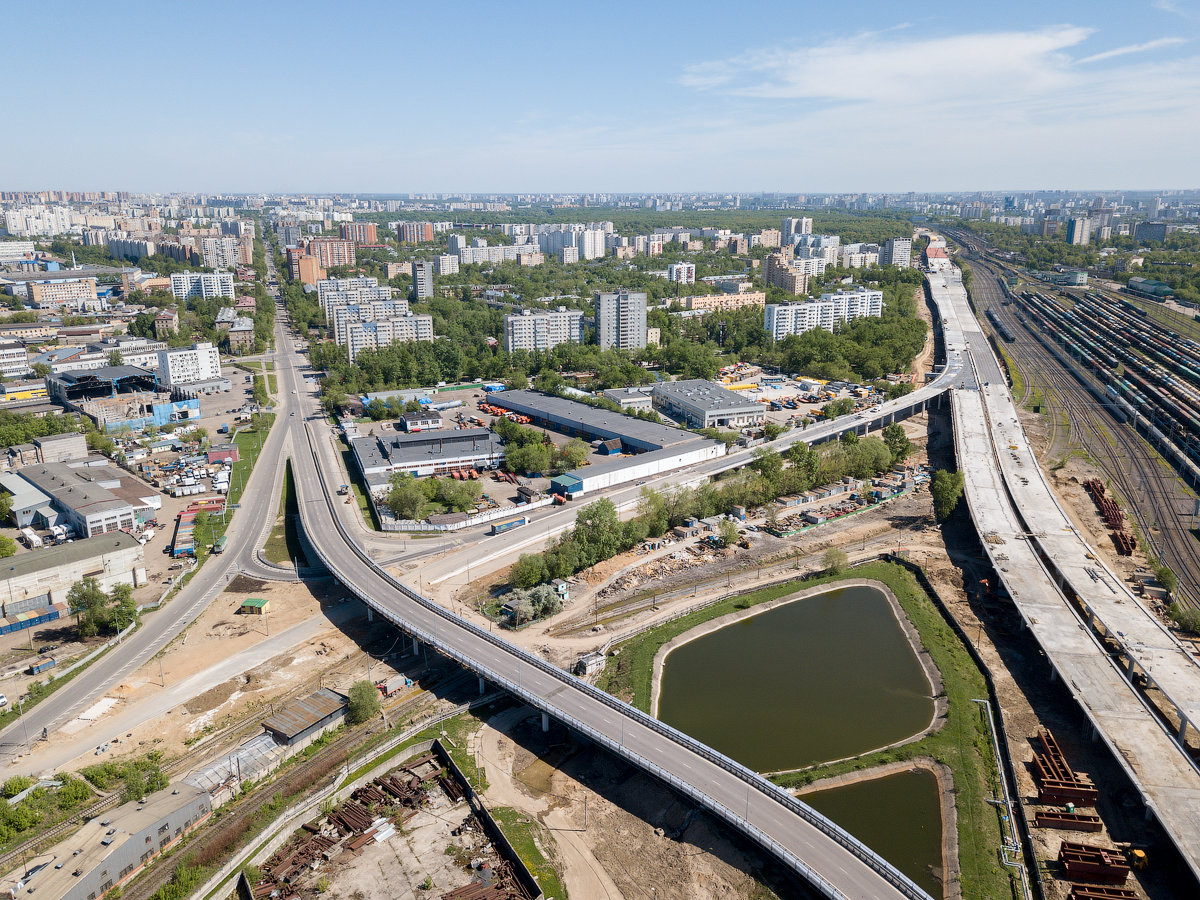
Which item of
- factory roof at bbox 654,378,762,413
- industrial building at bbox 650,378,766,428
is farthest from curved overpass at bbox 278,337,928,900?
factory roof at bbox 654,378,762,413

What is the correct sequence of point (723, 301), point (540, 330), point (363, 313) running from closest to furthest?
point (540, 330)
point (363, 313)
point (723, 301)

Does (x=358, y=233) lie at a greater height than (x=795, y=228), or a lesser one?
lesser

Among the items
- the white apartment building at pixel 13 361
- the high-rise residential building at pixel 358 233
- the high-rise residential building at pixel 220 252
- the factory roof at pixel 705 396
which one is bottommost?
the factory roof at pixel 705 396

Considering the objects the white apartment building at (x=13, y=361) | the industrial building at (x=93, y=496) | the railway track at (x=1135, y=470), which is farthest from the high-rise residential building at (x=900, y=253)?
the industrial building at (x=93, y=496)

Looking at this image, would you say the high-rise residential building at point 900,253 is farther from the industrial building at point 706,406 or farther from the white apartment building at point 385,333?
the white apartment building at point 385,333

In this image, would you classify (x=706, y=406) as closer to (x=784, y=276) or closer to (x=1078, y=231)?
(x=784, y=276)

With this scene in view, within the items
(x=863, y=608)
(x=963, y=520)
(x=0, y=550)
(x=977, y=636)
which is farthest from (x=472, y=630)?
(x=963, y=520)

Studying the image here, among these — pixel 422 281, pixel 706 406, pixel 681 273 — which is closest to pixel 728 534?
pixel 706 406
